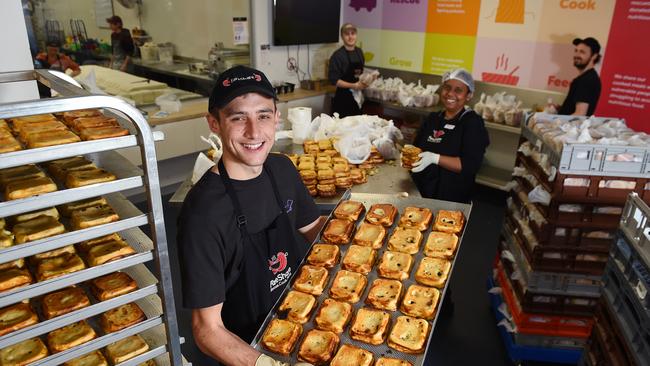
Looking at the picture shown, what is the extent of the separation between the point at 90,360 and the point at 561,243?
257 cm

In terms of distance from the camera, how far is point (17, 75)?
1.88 meters

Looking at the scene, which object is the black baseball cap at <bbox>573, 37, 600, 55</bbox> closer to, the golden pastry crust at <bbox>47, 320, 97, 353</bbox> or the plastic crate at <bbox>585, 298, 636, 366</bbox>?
the plastic crate at <bbox>585, 298, 636, 366</bbox>

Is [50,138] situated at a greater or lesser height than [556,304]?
greater

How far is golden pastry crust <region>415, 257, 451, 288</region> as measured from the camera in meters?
1.90

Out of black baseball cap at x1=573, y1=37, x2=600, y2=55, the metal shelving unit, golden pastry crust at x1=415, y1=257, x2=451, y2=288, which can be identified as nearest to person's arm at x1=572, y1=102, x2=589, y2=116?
black baseball cap at x1=573, y1=37, x2=600, y2=55

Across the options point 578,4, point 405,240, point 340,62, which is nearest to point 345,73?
point 340,62

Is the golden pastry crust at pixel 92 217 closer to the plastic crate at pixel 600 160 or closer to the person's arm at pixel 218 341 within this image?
the person's arm at pixel 218 341

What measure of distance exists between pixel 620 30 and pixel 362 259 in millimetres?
4517

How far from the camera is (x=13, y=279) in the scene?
1.39 metres

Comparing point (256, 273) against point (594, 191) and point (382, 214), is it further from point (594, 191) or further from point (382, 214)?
point (594, 191)

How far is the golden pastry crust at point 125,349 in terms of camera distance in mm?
1580

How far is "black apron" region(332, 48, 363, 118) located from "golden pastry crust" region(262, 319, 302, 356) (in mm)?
5034

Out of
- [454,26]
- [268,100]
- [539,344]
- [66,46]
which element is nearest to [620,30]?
[454,26]

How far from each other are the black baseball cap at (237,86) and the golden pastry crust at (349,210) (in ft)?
2.65
